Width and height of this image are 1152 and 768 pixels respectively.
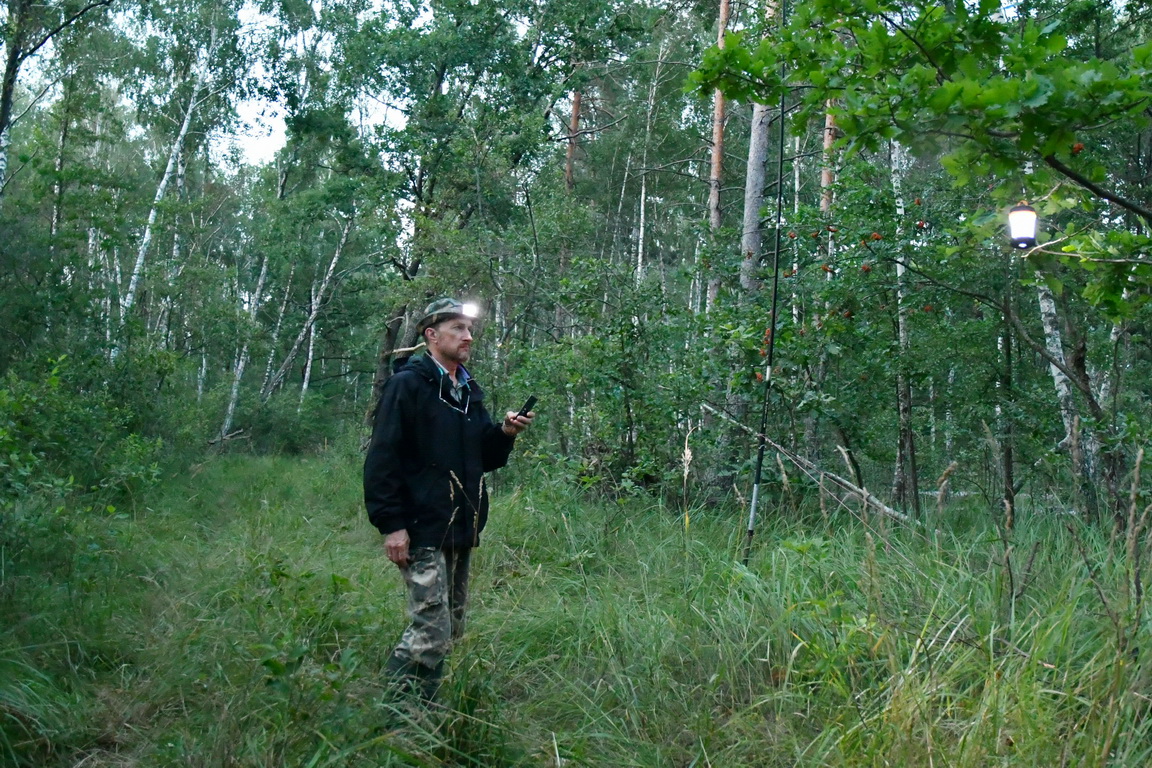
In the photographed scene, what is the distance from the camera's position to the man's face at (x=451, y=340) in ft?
13.6

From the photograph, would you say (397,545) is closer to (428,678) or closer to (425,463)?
(425,463)

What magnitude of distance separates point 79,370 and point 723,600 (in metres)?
9.36

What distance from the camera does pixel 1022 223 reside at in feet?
12.4

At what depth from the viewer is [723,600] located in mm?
4461

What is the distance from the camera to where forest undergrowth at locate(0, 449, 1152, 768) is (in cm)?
294

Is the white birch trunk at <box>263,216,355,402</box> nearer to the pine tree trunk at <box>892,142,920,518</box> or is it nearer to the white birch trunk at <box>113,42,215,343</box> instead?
the white birch trunk at <box>113,42,215,343</box>

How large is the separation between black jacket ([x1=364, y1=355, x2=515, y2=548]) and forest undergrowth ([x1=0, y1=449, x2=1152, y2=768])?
47 centimetres

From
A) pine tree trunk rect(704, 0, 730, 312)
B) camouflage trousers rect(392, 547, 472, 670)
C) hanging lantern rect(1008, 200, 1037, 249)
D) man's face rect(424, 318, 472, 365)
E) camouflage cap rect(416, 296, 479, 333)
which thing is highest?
pine tree trunk rect(704, 0, 730, 312)

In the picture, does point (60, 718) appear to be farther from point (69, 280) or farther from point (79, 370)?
point (69, 280)

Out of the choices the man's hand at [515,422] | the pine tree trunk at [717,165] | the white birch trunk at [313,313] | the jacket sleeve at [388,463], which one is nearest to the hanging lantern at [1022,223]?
the man's hand at [515,422]

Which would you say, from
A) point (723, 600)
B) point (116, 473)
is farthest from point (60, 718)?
point (116, 473)

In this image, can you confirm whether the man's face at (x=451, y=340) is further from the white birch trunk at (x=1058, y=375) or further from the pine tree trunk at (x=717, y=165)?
the pine tree trunk at (x=717, y=165)

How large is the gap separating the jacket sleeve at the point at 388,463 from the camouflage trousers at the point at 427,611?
0.18 m

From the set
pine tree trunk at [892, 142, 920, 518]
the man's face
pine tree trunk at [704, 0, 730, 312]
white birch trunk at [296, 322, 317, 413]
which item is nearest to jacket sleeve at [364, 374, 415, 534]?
the man's face
